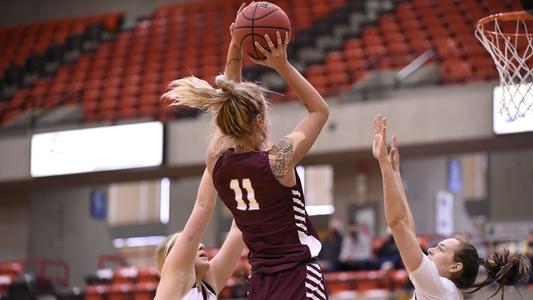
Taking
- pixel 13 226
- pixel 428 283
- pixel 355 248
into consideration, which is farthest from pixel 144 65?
pixel 428 283

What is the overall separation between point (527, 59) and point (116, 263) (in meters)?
13.5

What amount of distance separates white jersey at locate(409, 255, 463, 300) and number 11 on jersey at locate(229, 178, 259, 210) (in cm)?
76

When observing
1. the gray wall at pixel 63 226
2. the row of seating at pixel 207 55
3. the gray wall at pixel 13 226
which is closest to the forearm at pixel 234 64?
the row of seating at pixel 207 55

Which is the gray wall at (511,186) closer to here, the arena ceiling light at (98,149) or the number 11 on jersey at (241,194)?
the arena ceiling light at (98,149)

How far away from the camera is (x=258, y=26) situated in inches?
148

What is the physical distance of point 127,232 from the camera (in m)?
24.4

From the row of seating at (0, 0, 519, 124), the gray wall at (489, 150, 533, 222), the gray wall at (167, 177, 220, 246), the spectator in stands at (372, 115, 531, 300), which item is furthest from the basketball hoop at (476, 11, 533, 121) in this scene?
the gray wall at (167, 177, 220, 246)

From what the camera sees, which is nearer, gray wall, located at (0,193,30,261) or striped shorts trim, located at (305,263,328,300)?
striped shorts trim, located at (305,263,328,300)

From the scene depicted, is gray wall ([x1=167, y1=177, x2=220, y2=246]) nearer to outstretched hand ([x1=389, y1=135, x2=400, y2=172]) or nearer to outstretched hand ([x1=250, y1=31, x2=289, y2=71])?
outstretched hand ([x1=389, y1=135, x2=400, y2=172])

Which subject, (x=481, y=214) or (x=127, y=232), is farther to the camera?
(x=127, y=232)

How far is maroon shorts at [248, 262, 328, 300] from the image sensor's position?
3.61 meters

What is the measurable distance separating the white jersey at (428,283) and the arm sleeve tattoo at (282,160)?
30.0 inches

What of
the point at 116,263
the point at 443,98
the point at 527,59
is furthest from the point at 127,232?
the point at 527,59

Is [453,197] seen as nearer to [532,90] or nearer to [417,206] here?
[417,206]
